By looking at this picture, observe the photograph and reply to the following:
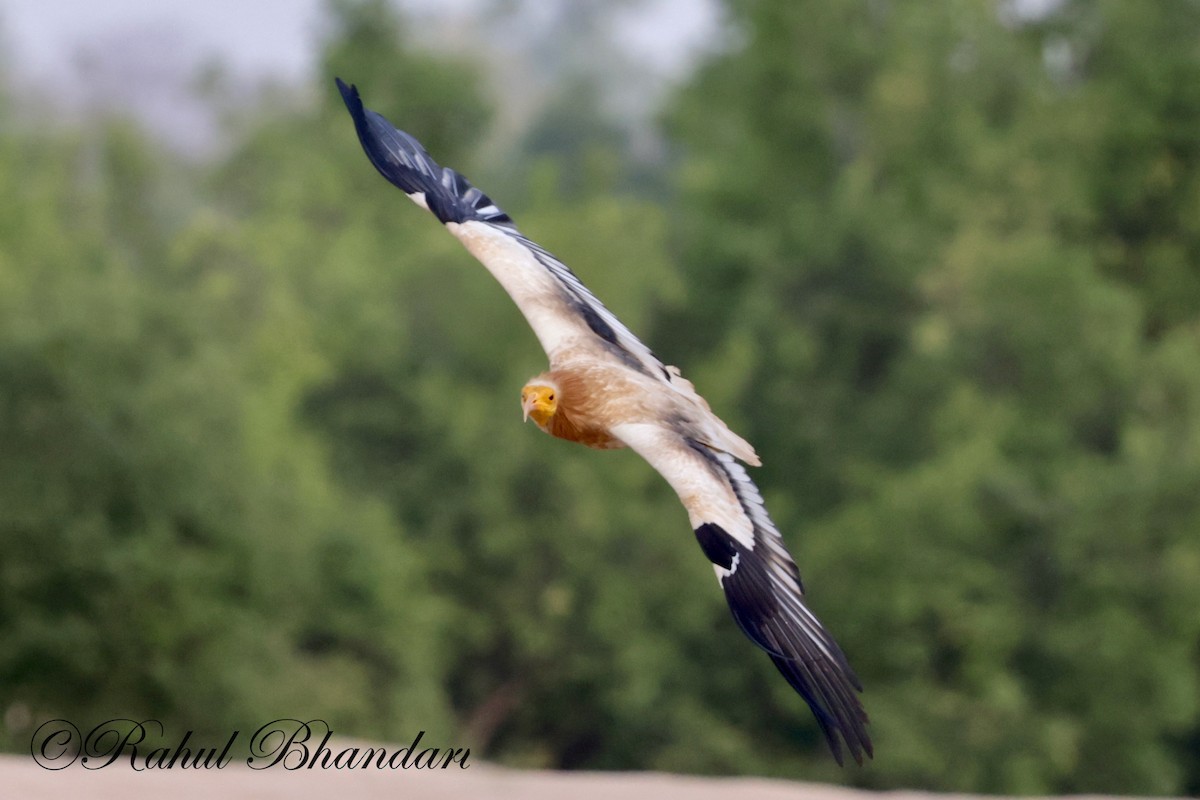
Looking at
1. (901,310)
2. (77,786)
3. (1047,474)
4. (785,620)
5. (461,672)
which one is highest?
(901,310)

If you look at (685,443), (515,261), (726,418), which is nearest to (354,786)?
(515,261)

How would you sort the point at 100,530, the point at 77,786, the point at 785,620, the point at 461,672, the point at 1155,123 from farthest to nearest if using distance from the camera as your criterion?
the point at 1155,123, the point at 461,672, the point at 100,530, the point at 77,786, the point at 785,620

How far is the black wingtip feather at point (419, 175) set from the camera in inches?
422

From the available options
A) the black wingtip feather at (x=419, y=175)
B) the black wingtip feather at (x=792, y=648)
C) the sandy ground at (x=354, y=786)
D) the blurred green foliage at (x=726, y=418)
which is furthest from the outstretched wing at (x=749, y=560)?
the blurred green foliage at (x=726, y=418)

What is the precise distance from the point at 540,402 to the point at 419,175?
2667 millimetres

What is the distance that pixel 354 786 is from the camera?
10.9 meters

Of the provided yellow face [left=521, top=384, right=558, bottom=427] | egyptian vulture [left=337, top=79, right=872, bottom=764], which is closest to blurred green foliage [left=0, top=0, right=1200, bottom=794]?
egyptian vulture [left=337, top=79, right=872, bottom=764]

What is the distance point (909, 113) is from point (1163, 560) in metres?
14.3

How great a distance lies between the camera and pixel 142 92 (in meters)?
127

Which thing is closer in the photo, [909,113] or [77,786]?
[77,786]

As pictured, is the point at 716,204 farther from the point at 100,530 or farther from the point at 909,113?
the point at 100,530

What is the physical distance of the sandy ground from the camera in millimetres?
10484

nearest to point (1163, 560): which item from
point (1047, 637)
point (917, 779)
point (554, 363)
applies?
point (1047, 637)

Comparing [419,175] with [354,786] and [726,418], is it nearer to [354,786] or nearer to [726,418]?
[354,786]
